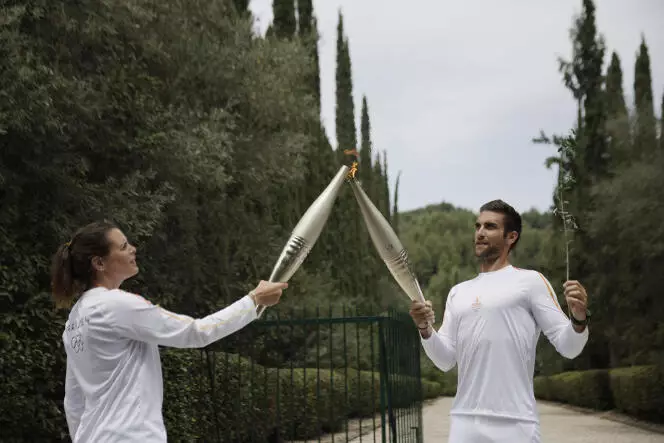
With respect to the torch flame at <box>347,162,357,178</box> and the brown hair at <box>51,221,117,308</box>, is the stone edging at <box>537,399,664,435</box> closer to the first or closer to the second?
the torch flame at <box>347,162,357,178</box>

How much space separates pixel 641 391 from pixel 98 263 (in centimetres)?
1912

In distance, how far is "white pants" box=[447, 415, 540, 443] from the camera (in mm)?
3617

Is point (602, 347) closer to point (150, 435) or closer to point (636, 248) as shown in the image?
point (636, 248)

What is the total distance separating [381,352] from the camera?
23.7 ft

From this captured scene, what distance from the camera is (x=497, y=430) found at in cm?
363

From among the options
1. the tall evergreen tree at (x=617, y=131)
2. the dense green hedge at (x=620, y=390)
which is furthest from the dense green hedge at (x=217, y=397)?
the tall evergreen tree at (x=617, y=131)

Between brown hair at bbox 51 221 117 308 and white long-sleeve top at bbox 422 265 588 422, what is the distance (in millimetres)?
1632

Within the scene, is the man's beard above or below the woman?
above

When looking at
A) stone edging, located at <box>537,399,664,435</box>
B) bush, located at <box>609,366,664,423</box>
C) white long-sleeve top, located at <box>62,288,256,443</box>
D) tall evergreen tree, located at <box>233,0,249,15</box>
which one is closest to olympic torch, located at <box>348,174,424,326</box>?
white long-sleeve top, located at <box>62,288,256,443</box>

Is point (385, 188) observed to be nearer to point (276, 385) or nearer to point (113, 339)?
point (276, 385)

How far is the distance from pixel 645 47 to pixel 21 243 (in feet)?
117

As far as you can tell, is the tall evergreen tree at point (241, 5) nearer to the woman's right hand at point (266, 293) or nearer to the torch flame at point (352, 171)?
the torch flame at point (352, 171)

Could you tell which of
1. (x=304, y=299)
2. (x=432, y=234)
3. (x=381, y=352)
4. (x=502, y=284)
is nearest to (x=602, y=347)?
(x=304, y=299)

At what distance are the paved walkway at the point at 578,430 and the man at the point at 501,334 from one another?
479 inches
